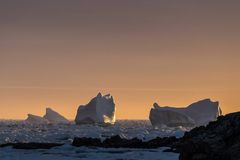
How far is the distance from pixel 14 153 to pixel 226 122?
1382 centimetres

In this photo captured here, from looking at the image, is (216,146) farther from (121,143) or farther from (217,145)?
(121,143)

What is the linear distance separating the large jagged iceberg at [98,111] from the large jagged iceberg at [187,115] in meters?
7.36

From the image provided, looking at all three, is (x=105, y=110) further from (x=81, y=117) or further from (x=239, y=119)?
(x=239, y=119)

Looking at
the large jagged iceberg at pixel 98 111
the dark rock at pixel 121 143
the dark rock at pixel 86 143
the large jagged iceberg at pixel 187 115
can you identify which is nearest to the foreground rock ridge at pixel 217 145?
the dark rock at pixel 121 143

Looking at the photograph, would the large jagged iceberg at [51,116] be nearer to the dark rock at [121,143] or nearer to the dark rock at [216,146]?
the dark rock at [121,143]

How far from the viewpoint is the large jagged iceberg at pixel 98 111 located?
82463mm

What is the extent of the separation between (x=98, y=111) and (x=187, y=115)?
14659mm

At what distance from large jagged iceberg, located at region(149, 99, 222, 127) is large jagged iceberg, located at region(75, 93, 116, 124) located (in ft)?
24.1

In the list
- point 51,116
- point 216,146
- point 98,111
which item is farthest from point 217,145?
point 51,116

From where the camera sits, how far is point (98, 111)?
83188mm

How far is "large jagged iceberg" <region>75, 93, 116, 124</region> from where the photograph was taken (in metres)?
82.5

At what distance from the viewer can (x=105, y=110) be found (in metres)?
84.7

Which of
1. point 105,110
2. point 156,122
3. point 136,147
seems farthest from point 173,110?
point 136,147

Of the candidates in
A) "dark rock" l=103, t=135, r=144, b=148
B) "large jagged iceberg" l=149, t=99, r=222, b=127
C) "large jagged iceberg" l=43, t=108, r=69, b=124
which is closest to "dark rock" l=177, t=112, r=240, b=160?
"dark rock" l=103, t=135, r=144, b=148
